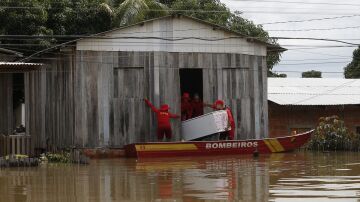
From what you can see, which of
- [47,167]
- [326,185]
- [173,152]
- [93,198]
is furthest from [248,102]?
[93,198]

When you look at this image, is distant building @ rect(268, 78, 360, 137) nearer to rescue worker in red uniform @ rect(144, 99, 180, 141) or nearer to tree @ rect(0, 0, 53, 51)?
rescue worker in red uniform @ rect(144, 99, 180, 141)

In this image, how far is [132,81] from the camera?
26312mm

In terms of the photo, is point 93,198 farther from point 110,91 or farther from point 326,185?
point 110,91

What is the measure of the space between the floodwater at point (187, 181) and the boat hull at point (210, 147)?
119cm

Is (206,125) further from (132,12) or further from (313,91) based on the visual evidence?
(313,91)

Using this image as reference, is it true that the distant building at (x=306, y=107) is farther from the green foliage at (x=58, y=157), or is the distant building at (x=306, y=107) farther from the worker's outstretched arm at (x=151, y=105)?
the green foliage at (x=58, y=157)

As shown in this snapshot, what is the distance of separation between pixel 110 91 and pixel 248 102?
5.67 meters

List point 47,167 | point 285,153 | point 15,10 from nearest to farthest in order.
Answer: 1. point 47,167
2. point 285,153
3. point 15,10

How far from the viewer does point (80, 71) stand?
84.4 feet

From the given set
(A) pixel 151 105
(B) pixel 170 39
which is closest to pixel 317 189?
(A) pixel 151 105

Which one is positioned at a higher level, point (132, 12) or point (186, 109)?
point (132, 12)

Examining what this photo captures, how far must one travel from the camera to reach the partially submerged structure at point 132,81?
1014 inches

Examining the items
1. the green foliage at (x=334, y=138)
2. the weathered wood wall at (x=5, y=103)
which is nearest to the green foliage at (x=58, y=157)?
the weathered wood wall at (x=5, y=103)

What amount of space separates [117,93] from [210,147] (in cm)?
399
